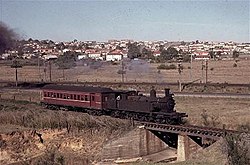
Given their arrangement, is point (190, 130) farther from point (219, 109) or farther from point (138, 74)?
point (138, 74)

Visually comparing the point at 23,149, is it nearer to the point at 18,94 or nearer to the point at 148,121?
the point at 148,121

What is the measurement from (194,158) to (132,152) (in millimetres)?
6307

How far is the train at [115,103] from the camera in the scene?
3441 centimetres

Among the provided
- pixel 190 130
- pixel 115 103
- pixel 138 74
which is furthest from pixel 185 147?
pixel 138 74

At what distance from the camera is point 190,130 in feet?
103

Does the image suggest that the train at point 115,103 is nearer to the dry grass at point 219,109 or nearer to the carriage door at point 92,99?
the carriage door at point 92,99

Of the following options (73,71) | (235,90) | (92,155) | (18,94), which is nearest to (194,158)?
(92,155)

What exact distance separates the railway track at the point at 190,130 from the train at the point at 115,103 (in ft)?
4.23

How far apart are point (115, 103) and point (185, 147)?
29.2 ft

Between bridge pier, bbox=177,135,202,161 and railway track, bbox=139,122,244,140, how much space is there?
52 centimetres

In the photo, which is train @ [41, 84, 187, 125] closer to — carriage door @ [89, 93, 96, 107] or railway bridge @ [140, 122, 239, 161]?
carriage door @ [89, 93, 96, 107]

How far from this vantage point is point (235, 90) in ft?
183

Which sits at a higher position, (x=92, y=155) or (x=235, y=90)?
(x=235, y=90)

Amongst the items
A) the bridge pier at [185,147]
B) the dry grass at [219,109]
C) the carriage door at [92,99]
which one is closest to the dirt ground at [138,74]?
the dry grass at [219,109]
